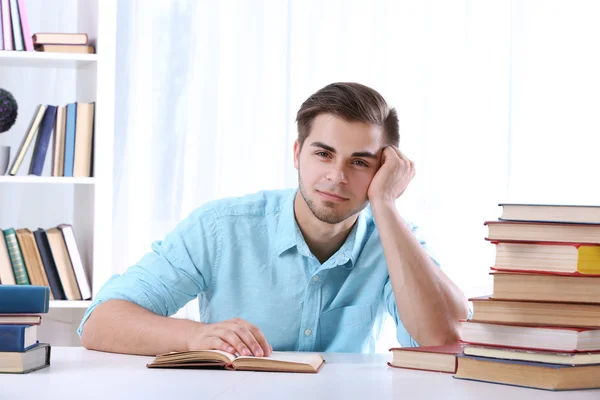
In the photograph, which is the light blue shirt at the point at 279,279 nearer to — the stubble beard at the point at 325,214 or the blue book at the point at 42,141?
the stubble beard at the point at 325,214

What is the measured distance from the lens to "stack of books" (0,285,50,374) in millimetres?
1254

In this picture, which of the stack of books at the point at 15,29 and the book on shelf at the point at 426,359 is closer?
the book on shelf at the point at 426,359

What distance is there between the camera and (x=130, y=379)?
4.02 ft

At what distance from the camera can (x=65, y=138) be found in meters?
2.67

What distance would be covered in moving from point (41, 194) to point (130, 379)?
1872 mm

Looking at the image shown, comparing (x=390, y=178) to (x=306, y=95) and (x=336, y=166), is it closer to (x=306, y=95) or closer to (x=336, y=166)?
(x=336, y=166)

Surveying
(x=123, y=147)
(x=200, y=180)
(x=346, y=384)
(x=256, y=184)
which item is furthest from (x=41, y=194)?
(x=346, y=384)

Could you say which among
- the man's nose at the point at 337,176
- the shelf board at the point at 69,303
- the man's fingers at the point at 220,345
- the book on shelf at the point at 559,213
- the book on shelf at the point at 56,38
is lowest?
the shelf board at the point at 69,303

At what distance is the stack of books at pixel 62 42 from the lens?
2.68 metres

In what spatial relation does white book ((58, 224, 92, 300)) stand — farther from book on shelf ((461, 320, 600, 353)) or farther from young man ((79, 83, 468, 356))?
book on shelf ((461, 320, 600, 353))

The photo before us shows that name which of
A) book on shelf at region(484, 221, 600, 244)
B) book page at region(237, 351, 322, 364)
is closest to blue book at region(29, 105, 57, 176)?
book page at region(237, 351, 322, 364)

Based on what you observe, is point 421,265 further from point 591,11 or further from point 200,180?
point 591,11

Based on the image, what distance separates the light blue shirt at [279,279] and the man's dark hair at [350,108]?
8.5 inches

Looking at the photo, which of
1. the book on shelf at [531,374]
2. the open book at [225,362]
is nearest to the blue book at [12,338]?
the open book at [225,362]
